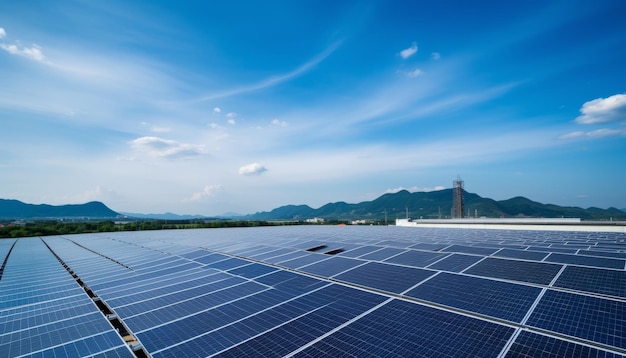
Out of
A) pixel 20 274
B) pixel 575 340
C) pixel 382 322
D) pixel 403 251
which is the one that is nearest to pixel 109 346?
pixel 382 322

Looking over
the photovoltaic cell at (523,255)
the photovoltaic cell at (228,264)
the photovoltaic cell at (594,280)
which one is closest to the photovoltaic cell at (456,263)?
the photovoltaic cell at (523,255)

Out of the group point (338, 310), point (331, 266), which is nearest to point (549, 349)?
point (338, 310)

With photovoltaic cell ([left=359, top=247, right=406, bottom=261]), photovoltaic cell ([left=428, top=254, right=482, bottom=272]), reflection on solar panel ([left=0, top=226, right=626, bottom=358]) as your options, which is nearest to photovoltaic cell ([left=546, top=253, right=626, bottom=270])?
reflection on solar panel ([left=0, top=226, right=626, bottom=358])

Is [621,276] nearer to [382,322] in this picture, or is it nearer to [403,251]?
[403,251]

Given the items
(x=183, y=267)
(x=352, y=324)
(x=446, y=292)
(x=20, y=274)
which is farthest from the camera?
(x=20, y=274)

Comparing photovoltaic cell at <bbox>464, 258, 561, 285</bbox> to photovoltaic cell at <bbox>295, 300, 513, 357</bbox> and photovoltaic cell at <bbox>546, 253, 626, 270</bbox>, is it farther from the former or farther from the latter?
photovoltaic cell at <bbox>295, 300, 513, 357</bbox>

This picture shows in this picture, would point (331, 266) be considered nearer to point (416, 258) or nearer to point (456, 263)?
point (416, 258)

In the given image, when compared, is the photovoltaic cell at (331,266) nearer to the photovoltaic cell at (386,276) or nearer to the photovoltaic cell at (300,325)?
the photovoltaic cell at (386,276)
